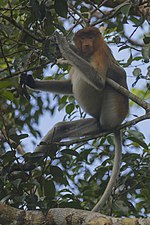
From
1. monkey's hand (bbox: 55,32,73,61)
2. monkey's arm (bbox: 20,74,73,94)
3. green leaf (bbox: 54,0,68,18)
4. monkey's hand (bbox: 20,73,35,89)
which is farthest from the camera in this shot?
monkey's arm (bbox: 20,74,73,94)

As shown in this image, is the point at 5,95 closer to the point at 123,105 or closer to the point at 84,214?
the point at 84,214

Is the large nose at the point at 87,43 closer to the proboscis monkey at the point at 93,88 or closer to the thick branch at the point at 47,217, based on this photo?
the proboscis monkey at the point at 93,88

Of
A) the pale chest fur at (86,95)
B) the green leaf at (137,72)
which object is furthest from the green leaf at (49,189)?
the pale chest fur at (86,95)

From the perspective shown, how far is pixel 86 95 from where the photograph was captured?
462 cm

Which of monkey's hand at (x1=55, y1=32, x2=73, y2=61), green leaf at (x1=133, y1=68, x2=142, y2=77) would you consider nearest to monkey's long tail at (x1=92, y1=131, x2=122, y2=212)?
green leaf at (x1=133, y1=68, x2=142, y2=77)

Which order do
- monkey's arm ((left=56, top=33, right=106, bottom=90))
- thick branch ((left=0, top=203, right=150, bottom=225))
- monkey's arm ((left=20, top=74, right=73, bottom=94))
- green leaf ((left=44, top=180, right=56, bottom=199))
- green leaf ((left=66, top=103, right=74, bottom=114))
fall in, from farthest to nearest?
green leaf ((left=66, top=103, right=74, bottom=114)), monkey's arm ((left=20, top=74, right=73, bottom=94)), monkey's arm ((left=56, top=33, right=106, bottom=90)), green leaf ((left=44, top=180, right=56, bottom=199)), thick branch ((left=0, top=203, right=150, bottom=225))

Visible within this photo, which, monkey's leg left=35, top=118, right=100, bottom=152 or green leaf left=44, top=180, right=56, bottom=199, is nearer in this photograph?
green leaf left=44, top=180, right=56, bottom=199

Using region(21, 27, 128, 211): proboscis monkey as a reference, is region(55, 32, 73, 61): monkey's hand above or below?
above

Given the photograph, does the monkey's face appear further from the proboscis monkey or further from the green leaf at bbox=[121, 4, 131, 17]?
the green leaf at bbox=[121, 4, 131, 17]

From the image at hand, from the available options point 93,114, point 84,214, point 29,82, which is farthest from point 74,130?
point 84,214

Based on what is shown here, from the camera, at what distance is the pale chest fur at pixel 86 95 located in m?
4.60

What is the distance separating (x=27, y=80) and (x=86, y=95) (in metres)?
0.52

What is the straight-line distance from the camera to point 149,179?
394cm

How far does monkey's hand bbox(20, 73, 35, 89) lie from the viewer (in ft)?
14.4
